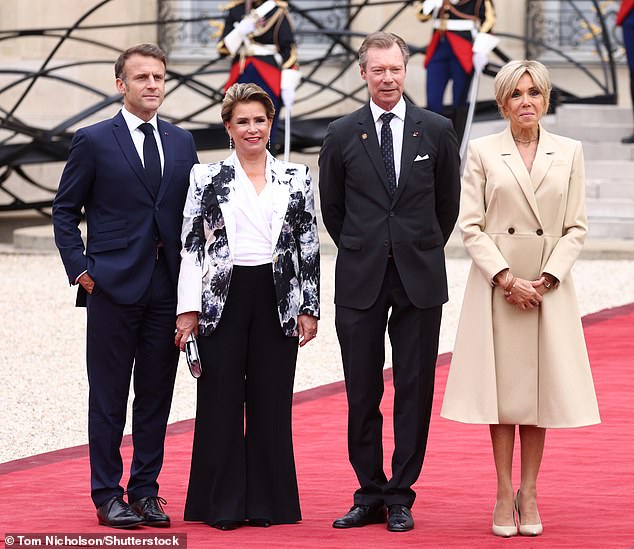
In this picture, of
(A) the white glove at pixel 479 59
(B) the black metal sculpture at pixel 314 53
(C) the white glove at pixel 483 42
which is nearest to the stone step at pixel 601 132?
(B) the black metal sculpture at pixel 314 53

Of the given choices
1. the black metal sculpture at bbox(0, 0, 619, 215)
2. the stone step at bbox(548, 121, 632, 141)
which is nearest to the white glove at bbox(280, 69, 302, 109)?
the black metal sculpture at bbox(0, 0, 619, 215)

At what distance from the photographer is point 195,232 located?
524 centimetres

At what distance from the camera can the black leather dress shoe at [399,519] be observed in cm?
517

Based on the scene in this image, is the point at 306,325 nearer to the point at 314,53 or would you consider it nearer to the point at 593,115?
the point at 593,115

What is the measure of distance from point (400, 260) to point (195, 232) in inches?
25.8

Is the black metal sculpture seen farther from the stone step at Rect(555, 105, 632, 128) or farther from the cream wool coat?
the cream wool coat

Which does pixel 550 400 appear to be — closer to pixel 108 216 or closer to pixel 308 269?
pixel 308 269

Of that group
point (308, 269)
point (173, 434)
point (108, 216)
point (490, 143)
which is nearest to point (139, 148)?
point (108, 216)

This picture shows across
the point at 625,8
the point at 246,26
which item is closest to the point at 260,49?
the point at 246,26

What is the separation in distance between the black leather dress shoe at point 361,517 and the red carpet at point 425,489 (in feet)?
0.14

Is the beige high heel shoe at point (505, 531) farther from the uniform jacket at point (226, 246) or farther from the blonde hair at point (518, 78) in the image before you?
the blonde hair at point (518, 78)

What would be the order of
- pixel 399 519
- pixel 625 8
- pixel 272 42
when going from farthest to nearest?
pixel 272 42 < pixel 625 8 < pixel 399 519

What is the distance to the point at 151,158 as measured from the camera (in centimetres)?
532

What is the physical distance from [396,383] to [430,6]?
28.3 feet
